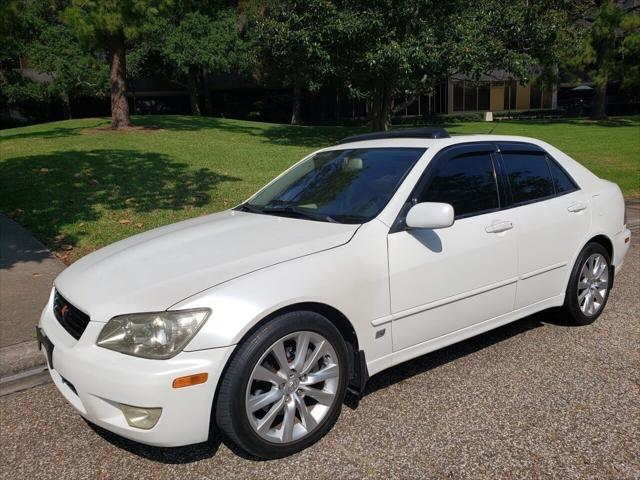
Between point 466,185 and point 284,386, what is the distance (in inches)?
75.3

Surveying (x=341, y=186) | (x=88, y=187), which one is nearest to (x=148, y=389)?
(x=341, y=186)

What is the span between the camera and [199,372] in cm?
271

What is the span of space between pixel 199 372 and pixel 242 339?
256 millimetres

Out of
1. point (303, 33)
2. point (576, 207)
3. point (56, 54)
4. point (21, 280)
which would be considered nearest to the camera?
point (576, 207)

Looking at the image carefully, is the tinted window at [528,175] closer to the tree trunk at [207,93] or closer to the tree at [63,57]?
the tree at [63,57]

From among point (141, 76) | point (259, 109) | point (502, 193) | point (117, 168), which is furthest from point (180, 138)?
point (259, 109)

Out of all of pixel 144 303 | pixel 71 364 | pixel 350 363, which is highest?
pixel 144 303

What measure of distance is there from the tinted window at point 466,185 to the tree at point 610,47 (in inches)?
1098

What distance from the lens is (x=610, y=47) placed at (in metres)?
A: 30.3

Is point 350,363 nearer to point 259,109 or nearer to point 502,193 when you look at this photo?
point 502,193

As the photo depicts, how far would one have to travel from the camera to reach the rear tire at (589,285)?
459cm

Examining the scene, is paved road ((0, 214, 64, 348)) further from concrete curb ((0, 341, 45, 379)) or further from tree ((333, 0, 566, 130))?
tree ((333, 0, 566, 130))

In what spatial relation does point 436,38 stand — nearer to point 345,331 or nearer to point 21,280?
point 21,280

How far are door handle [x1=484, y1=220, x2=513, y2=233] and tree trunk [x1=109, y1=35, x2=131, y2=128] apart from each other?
16.7 metres
